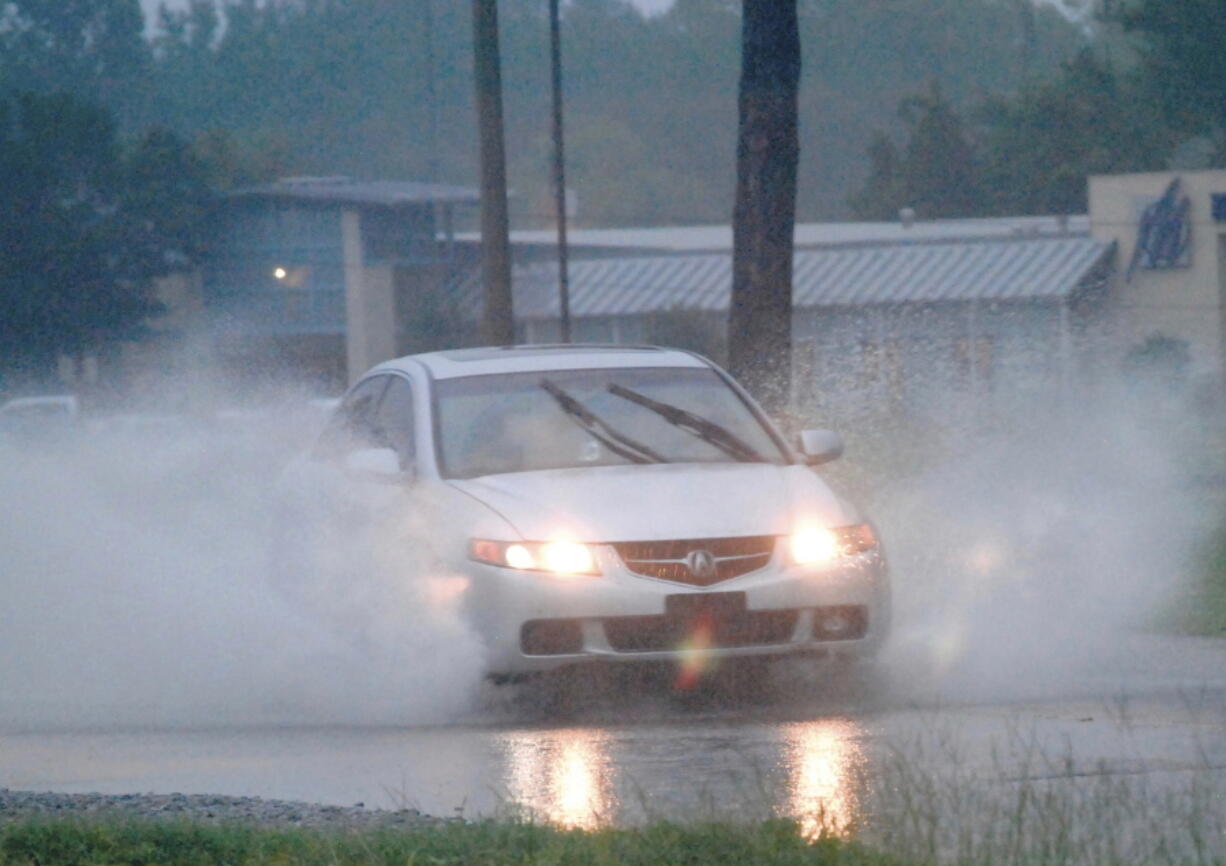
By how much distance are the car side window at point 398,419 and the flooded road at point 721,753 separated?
4.29ft

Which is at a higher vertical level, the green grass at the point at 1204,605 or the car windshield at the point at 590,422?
the car windshield at the point at 590,422

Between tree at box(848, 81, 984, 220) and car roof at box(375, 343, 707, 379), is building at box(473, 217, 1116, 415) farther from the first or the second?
car roof at box(375, 343, 707, 379)

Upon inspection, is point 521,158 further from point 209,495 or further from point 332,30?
point 209,495

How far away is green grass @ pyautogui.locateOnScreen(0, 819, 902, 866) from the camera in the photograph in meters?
5.12

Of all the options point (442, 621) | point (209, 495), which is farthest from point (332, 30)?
point (442, 621)

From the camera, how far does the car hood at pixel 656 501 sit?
27.3 ft

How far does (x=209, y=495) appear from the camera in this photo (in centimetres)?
1519

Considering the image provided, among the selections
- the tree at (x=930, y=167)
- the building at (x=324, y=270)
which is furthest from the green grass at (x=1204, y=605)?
the tree at (x=930, y=167)

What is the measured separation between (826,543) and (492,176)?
1633 cm

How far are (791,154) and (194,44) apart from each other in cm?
9845

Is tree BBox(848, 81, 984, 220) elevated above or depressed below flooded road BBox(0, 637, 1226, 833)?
above

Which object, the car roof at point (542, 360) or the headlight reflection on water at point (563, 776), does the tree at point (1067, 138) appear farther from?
the headlight reflection on water at point (563, 776)

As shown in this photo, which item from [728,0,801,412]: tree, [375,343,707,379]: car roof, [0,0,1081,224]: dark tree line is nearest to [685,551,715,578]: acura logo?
[375,343,707,379]: car roof

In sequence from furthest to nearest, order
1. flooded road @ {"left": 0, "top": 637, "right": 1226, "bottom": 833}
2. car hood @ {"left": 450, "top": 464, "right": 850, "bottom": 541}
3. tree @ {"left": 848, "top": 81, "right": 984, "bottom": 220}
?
1. tree @ {"left": 848, "top": 81, "right": 984, "bottom": 220}
2. car hood @ {"left": 450, "top": 464, "right": 850, "bottom": 541}
3. flooded road @ {"left": 0, "top": 637, "right": 1226, "bottom": 833}
